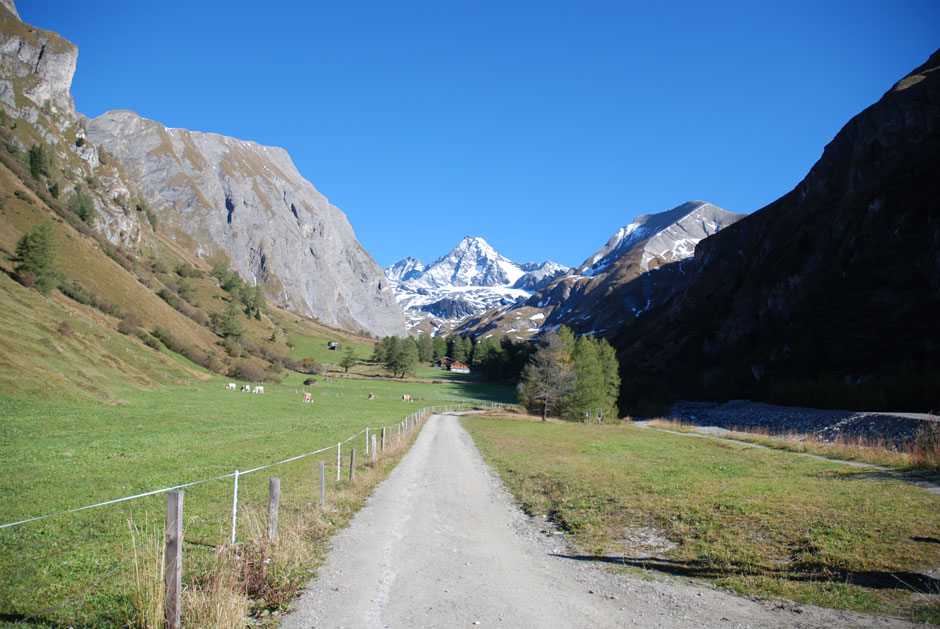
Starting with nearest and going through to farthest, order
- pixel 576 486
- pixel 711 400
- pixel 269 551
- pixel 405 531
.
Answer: pixel 269 551 → pixel 405 531 → pixel 576 486 → pixel 711 400

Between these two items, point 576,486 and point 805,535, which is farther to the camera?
point 576,486

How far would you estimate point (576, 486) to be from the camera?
1647cm

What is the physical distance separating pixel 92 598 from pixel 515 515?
392 inches

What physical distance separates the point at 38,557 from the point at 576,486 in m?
14.2

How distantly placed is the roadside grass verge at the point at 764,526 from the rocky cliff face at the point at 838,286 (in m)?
46.6

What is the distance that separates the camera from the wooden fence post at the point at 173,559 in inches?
232

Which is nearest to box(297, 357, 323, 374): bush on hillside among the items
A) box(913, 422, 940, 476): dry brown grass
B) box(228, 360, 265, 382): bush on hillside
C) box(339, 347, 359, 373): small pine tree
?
box(339, 347, 359, 373): small pine tree

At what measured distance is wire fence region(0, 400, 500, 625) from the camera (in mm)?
6680

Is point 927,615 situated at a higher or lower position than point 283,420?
higher

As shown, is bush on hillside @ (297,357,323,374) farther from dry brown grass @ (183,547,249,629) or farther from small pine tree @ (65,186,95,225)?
dry brown grass @ (183,547,249,629)

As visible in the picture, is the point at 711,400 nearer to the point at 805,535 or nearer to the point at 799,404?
the point at 799,404

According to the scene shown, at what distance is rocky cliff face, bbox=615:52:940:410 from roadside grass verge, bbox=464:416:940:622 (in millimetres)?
46636

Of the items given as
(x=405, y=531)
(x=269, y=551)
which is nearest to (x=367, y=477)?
(x=405, y=531)

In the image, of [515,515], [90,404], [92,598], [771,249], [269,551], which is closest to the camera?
[92,598]
